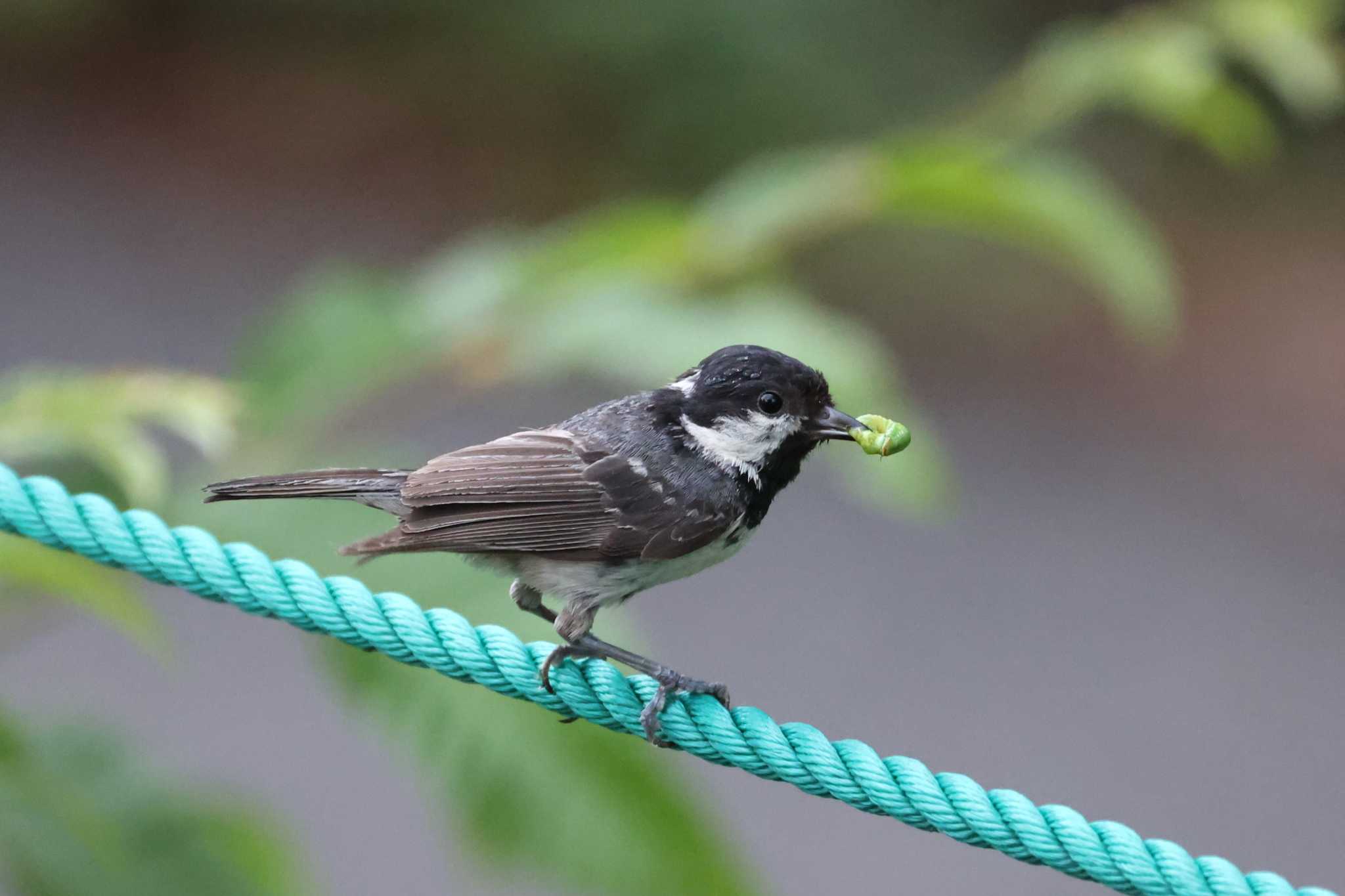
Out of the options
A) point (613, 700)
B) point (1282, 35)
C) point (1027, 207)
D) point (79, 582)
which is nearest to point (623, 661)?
point (613, 700)

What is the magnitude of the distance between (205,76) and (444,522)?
1076 centimetres

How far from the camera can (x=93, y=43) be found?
41.1 feet

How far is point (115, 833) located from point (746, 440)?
5.33 feet

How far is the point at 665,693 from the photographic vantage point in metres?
2.68

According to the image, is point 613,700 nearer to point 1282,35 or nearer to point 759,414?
point 759,414

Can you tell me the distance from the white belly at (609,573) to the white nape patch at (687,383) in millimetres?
366

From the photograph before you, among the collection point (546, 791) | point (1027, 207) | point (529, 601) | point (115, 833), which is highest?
point (1027, 207)

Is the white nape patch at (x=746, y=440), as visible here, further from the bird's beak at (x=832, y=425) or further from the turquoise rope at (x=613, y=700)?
the turquoise rope at (x=613, y=700)

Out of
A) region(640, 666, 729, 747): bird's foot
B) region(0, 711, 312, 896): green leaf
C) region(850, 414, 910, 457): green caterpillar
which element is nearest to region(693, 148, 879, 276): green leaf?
region(850, 414, 910, 457): green caterpillar

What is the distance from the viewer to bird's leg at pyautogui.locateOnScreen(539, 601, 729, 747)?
2650 mm

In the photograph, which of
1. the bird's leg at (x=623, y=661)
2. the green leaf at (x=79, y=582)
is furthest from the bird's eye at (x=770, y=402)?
the green leaf at (x=79, y=582)

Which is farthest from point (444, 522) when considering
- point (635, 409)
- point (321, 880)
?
point (321, 880)

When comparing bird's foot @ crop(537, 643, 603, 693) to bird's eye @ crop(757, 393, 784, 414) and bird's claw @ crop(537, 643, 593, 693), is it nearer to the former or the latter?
bird's claw @ crop(537, 643, 593, 693)

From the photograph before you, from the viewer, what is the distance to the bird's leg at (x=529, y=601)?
10.7 ft
